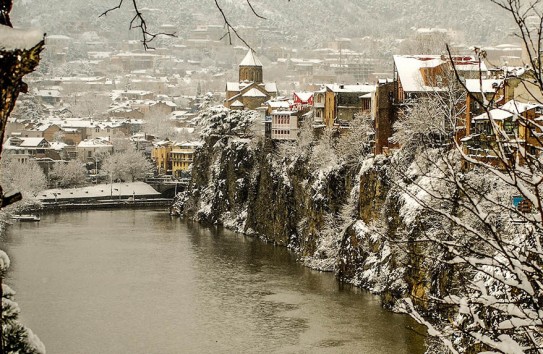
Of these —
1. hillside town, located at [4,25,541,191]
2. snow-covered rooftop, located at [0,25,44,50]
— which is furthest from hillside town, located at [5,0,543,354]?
hillside town, located at [4,25,541,191]

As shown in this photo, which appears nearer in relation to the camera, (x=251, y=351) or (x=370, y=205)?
(x=251, y=351)

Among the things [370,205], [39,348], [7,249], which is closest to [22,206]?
[7,249]

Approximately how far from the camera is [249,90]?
38281 millimetres

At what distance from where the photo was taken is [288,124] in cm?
3130

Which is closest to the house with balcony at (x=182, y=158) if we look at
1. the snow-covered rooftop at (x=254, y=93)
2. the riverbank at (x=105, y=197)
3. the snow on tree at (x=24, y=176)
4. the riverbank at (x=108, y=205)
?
the riverbank at (x=105, y=197)

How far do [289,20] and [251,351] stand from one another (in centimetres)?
11682

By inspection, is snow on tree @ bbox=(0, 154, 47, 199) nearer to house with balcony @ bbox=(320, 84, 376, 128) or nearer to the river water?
the river water

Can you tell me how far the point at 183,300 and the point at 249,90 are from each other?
849 inches

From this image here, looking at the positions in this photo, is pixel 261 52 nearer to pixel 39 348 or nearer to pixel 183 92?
pixel 183 92

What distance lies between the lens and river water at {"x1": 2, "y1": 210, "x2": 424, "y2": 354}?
47.6 ft

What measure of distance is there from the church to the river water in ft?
38.6

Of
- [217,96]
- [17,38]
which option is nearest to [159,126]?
[217,96]

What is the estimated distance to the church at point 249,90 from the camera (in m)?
37.9

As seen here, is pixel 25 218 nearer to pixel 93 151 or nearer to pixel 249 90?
pixel 249 90
